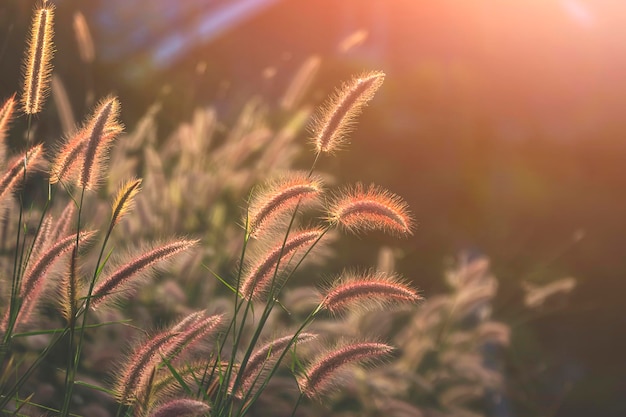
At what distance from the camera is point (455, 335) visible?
423cm

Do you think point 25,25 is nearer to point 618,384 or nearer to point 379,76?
point 379,76

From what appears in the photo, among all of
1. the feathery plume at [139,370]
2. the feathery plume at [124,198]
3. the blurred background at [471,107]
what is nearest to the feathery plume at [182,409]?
the feathery plume at [139,370]

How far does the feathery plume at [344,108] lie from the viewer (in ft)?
6.77

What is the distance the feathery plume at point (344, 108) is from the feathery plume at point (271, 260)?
21cm

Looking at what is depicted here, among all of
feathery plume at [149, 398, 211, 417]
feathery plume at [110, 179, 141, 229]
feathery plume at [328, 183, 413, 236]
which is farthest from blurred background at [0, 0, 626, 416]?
feathery plume at [149, 398, 211, 417]

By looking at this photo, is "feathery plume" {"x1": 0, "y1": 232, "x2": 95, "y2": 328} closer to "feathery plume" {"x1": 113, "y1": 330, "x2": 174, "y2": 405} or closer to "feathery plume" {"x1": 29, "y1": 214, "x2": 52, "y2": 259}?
"feathery plume" {"x1": 29, "y1": 214, "x2": 52, "y2": 259}

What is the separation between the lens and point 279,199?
6.59 ft

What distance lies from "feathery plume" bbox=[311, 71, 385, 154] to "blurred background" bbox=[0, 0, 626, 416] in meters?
3.84

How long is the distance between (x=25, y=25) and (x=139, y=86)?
1.57 meters

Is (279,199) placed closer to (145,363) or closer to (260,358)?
(260,358)

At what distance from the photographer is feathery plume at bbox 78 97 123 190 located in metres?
1.86

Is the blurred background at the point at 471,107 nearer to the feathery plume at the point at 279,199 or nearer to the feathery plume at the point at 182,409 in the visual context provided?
the feathery plume at the point at 279,199

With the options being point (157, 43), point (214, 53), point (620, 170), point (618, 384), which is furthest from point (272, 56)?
point (618, 384)

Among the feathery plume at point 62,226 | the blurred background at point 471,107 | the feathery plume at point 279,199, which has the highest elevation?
the blurred background at point 471,107
